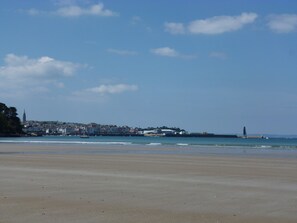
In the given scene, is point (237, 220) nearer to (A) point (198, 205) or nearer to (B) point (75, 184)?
(A) point (198, 205)

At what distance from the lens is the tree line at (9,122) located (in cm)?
18238

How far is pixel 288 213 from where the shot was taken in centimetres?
1168

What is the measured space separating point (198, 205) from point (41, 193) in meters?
4.75

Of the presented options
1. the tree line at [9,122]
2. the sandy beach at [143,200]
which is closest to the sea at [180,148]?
the sandy beach at [143,200]

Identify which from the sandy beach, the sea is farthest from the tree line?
the sandy beach

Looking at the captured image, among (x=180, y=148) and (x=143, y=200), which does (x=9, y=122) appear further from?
(x=143, y=200)

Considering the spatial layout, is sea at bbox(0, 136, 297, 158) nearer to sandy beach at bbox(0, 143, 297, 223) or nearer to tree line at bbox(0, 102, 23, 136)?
Result: sandy beach at bbox(0, 143, 297, 223)

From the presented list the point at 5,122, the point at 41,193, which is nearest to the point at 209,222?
the point at 41,193

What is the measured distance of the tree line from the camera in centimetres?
18238

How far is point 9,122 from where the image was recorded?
19162 cm

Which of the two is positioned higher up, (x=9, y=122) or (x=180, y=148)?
(x=9, y=122)

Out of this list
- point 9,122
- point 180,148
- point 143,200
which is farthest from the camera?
point 9,122

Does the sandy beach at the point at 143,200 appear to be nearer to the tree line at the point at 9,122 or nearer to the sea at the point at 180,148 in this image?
the sea at the point at 180,148

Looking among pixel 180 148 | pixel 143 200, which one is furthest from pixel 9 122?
pixel 143 200
